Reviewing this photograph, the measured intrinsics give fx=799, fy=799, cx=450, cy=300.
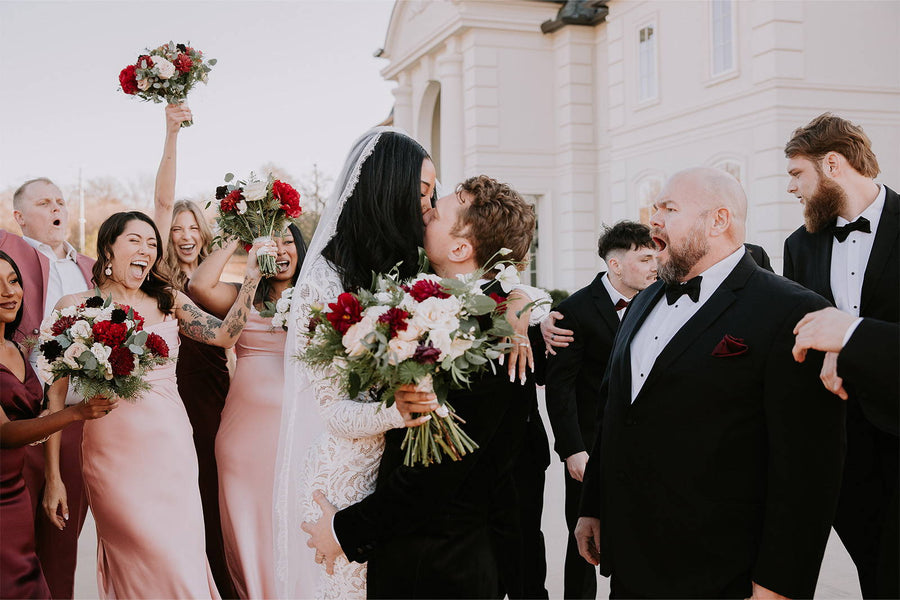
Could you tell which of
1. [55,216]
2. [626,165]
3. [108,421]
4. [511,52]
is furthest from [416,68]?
[108,421]

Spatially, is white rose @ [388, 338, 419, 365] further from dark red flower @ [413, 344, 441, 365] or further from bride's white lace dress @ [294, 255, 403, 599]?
bride's white lace dress @ [294, 255, 403, 599]

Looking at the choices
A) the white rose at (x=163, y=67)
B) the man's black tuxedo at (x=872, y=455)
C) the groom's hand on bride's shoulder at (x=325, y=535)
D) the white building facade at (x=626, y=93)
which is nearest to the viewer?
the groom's hand on bride's shoulder at (x=325, y=535)

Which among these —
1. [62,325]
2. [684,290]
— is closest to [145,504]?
[62,325]

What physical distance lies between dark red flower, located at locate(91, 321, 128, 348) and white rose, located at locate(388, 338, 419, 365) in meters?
2.41

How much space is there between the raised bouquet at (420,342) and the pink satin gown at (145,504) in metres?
2.47

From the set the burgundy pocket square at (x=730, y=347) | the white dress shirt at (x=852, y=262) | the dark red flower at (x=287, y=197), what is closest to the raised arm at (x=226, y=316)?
the dark red flower at (x=287, y=197)

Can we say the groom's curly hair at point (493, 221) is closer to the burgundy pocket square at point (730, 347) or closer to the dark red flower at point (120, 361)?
the burgundy pocket square at point (730, 347)

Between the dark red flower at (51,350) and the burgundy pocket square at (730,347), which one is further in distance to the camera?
the dark red flower at (51,350)

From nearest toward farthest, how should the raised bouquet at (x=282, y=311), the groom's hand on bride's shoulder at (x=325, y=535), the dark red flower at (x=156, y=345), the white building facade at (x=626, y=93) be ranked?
the groom's hand on bride's shoulder at (x=325, y=535)
the dark red flower at (x=156, y=345)
the raised bouquet at (x=282, y=311)
the white building facade at (x=626, y=93)

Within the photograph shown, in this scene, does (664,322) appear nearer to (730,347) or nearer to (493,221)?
(730,347)

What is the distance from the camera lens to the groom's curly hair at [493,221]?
2.96 metres

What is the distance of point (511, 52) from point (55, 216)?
601 inches

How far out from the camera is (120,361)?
14.0ft

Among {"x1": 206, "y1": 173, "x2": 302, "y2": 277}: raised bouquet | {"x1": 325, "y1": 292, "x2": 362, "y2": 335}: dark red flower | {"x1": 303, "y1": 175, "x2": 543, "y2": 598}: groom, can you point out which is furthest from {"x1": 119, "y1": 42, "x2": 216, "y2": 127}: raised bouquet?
{"x1": 325, "y1": 292, "x2": 362, "y2": 335}: dark red flower
